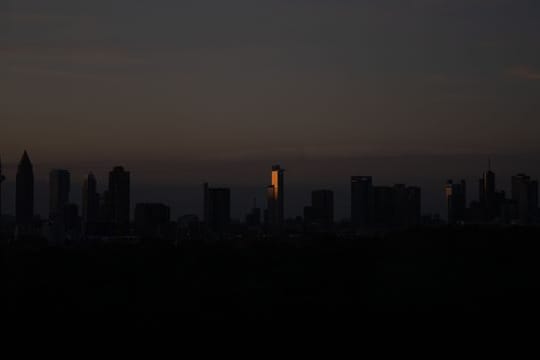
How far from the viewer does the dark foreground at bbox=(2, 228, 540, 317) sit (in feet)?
109

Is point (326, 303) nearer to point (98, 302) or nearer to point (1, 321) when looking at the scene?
point (98, 302)

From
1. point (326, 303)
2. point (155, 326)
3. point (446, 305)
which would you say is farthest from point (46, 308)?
point (446, 305)

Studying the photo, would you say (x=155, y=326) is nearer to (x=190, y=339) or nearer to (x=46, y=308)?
(x=190, y=339)

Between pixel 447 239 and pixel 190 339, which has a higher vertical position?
pixel 447 239

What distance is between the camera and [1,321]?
3058 cm

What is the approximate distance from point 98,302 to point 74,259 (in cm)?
1100

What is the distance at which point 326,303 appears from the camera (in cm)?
3369

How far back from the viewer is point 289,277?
40.0 m

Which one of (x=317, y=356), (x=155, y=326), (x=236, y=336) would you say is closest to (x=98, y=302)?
(x=155, y=326)

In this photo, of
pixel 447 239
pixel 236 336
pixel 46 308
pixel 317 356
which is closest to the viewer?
pixel 317 356

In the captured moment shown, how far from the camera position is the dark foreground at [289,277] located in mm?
33281

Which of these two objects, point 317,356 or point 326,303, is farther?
point 326,303

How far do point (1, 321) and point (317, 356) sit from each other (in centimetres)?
1143

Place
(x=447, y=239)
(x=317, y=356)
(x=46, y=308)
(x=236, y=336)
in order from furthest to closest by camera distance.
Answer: (x=447, y=239) → (x=46, y=308) → (x=236, y=336) → (x=317, y=356)
